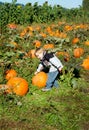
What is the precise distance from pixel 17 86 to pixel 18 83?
0.19 ft

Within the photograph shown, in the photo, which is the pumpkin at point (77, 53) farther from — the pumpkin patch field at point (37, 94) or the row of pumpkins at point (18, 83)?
the row of pumpkins at point (18, 83)

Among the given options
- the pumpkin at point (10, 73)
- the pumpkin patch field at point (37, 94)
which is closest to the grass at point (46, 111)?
A: the pumpkin patch field at point (37, 94)

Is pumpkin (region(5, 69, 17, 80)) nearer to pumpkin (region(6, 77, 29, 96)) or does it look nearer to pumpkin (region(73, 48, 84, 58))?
pumpkin (region(6, 77, 29, 96))

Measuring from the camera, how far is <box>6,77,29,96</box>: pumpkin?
683 centimetres

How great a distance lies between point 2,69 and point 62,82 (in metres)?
1.29

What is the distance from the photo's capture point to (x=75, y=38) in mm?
13016

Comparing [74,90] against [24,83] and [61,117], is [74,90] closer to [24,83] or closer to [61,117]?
[24,83]

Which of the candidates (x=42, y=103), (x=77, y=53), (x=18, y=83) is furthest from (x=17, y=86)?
(x=77, y=53)

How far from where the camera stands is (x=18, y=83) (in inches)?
273

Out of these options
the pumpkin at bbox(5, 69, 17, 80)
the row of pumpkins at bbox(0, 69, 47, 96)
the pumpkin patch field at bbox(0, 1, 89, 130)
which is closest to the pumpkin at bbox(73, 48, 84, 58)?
the pumpkin patch field at bbox(0, 1, 89, 130)

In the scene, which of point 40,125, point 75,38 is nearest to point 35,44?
point 75,38

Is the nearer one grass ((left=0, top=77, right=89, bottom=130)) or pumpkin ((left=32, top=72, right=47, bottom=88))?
grass ((left=0, top=77, right=89, bottom=130))

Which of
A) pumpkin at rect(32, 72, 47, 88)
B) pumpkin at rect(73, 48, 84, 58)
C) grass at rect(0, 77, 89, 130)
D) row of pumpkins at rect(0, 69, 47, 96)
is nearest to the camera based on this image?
grass at rect(0, 77, 89, 130)

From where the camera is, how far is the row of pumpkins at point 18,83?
22.2 feet
